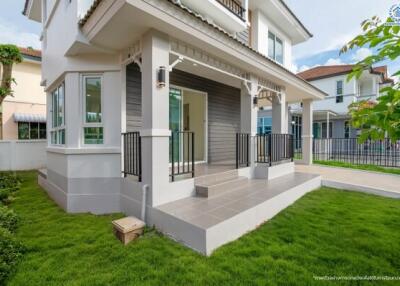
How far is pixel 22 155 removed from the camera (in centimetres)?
1052

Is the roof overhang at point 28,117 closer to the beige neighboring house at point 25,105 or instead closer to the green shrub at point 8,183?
the beige neighboring house at point 25,105

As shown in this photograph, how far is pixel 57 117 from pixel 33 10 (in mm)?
5544

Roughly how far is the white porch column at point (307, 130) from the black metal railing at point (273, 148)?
9.87ft

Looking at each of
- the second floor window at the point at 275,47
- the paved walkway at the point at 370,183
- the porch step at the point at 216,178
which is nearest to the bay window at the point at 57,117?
the porch step at the point at 216,178

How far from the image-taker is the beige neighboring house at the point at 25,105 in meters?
12.0

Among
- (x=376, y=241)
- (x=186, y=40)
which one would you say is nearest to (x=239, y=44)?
(x=186, y=40)

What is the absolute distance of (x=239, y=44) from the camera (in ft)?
15.9

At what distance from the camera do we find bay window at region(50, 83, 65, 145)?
217 inches

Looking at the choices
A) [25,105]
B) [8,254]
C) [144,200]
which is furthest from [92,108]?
[25,105]

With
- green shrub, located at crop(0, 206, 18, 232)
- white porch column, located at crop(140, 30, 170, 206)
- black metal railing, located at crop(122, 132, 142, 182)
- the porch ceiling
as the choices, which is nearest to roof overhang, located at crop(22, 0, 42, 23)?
the porch ceiling

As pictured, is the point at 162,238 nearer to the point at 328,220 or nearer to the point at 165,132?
the point at 165,132

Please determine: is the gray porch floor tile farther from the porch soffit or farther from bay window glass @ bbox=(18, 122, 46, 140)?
bay window glass @ bbox=(18, 122, 46, 140)

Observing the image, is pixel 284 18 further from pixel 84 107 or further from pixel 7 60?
pixel 7 60

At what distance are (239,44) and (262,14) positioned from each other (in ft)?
15.3
